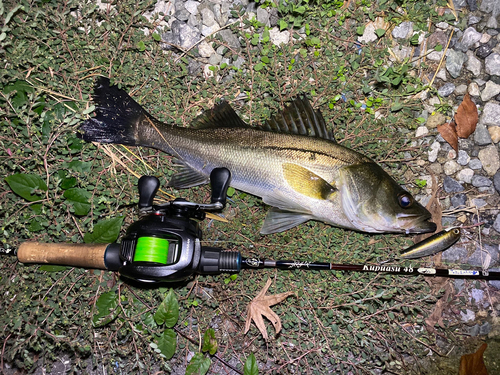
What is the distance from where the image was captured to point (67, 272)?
9.87 ft

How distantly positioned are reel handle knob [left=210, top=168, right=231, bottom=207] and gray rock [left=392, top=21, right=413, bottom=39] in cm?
202

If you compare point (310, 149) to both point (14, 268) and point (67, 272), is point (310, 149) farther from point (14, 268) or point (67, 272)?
point (14, 268)

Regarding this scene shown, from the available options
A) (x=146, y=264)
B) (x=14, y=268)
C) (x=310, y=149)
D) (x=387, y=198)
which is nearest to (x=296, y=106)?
(x=310, y=149)

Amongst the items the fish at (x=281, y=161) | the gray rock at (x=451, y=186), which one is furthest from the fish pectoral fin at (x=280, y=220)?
the gray rock at (x=451, y=186)

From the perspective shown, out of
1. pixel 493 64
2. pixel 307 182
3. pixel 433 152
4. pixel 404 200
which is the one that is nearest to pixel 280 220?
pixel 307 182

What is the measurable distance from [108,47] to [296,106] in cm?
164

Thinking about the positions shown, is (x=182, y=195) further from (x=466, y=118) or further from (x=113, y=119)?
(x=466, y=118)

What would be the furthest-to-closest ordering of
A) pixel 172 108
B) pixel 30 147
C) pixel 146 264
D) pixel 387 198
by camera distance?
pixel 172 108 < pixel 30 147 < pixel 387 198 < pixel 146 264

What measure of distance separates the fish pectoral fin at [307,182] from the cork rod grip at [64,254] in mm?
1424

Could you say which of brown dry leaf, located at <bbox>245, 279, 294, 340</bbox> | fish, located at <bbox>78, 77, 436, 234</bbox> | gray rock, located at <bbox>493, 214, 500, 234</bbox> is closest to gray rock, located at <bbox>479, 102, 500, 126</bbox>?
gray rock, located at <bbox>493, 214, 500, 234</bbox>

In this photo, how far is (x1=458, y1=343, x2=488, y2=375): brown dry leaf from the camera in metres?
3.15

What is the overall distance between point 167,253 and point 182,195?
0.84 m

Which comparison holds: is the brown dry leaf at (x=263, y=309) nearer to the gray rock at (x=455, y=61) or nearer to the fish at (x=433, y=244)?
the fish at (x=433, y=244)

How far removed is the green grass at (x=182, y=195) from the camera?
2.97 m
